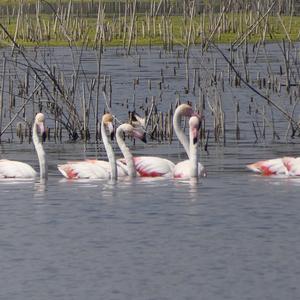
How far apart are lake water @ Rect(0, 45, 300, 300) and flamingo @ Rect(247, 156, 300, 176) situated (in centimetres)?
13

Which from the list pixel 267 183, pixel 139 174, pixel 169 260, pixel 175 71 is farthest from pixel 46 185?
pixel 175 71

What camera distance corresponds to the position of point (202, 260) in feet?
35.6

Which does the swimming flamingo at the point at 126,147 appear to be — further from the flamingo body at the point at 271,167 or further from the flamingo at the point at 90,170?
the flamingo body at the point at 271,167

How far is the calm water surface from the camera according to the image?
994 cm

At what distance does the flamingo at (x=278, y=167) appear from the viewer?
620 inches

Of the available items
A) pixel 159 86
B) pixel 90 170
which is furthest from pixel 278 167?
pixel 159 86

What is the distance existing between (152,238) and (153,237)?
2.2 inches

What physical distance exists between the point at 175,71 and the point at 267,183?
1488 cm

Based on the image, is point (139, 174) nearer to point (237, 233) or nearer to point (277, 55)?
point (237, 233)

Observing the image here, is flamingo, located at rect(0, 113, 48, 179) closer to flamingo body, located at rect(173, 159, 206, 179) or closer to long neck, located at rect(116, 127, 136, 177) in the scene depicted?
long neck, located at rect(116, 127, 136, 177)

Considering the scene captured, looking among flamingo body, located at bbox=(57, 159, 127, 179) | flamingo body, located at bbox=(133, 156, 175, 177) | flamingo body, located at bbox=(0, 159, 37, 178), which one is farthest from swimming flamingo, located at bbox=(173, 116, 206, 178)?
flamingo body, located at bbox=(0, 159, 37, 178)

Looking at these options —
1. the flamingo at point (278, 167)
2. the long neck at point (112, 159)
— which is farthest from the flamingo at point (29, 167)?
the flamingo at point (278, 167)

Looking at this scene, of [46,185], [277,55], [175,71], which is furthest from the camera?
[277,55]

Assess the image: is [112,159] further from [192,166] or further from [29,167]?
[29,167]
